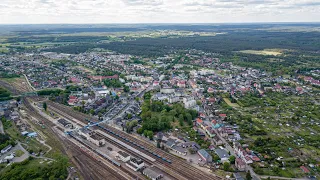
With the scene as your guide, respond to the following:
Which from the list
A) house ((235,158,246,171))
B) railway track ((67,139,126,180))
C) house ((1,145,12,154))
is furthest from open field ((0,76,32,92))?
house ((235,158,246,171))

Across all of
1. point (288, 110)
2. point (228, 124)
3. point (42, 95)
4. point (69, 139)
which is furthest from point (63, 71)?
point (288, 110)

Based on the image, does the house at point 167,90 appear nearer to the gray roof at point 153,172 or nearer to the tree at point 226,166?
the gray roof at point 153,172

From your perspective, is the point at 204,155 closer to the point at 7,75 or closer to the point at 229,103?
the point at 229,103

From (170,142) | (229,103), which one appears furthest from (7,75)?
(229,103)

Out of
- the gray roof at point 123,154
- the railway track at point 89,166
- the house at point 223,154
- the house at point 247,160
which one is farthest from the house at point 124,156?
the house at point 247,160

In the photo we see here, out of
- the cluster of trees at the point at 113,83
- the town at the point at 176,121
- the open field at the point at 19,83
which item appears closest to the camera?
the town at the point at 176,121

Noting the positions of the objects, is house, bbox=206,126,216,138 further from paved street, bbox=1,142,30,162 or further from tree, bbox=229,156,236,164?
paved street, bbox=1,142,30,162

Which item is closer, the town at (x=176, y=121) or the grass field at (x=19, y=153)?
the town at (x=176, y=121)
